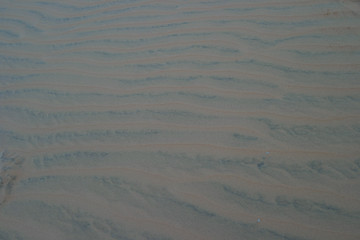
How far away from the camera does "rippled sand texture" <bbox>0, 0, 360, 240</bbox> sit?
1.81 metres

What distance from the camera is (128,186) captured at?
201cm

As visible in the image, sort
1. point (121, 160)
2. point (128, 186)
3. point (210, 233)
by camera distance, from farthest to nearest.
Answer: point (121, 160) < point (128, 186) < point (210, 233)

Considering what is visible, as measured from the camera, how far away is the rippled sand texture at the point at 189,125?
5.94 feet

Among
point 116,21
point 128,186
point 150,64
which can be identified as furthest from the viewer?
point 116,21

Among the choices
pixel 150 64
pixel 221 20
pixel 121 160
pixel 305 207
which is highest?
pixel 221 20

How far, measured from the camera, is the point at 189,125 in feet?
7.45

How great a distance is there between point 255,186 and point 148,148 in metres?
0.82

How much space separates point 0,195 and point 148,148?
1.13 meters

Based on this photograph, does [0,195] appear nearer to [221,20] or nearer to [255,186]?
[255,186]

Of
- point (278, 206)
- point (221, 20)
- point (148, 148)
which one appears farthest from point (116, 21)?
point (278, 206)

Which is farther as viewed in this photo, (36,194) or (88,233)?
(36,194)

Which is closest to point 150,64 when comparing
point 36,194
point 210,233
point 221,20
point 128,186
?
point 221,20

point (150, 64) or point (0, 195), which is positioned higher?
point (150, 64)

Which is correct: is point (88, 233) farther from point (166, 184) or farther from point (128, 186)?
point (166, 184)
